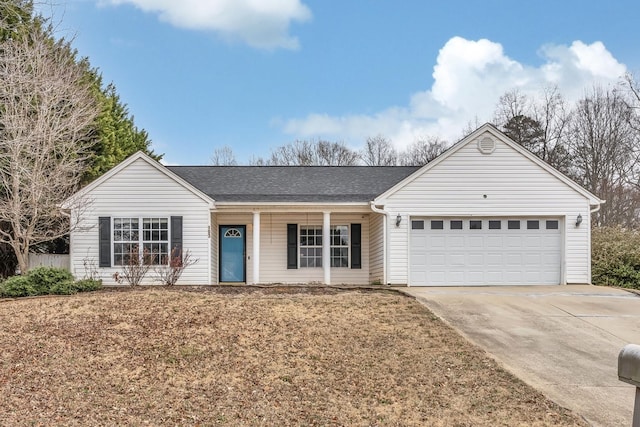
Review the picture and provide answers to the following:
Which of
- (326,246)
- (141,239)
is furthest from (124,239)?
(326,246)

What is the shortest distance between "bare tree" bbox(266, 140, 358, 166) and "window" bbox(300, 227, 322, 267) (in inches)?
900

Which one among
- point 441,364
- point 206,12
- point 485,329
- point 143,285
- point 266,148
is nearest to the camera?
point 441,364

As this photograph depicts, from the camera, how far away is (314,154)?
40.1 metres

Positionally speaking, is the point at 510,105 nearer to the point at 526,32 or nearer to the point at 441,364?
the point at 526,32

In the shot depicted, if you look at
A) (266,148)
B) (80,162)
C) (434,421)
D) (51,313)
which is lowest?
(434,421)

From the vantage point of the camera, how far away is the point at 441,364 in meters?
7.70

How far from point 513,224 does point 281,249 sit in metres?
6.83

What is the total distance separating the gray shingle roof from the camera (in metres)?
15.8

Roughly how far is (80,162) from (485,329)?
1304cm

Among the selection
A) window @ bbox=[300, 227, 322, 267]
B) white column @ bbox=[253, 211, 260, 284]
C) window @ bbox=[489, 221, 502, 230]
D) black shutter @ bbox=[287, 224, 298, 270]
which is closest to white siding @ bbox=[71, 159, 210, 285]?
white column @ bbox=[253, 211, 260, 284]

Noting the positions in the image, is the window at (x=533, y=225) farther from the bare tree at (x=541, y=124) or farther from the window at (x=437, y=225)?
the bare tree at (x=541, y=124)

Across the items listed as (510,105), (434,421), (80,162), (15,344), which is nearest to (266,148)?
(510,105)

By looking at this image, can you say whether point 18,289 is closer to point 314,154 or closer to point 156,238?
point 156,238

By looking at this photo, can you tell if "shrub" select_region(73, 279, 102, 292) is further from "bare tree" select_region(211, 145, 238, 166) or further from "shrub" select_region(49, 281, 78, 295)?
"bare tree" select_region(211, 145, 238, 166)
